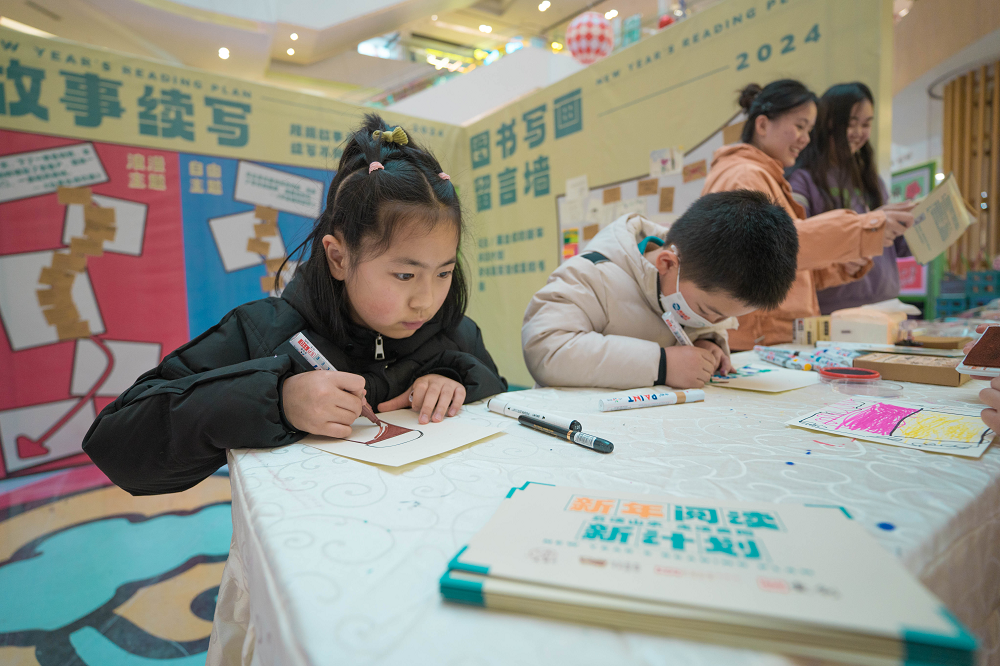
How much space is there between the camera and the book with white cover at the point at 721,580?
248 mm

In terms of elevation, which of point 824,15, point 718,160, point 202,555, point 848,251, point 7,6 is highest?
point 7,6

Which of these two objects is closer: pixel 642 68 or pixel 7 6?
pixel 642 68

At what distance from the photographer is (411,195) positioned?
2.60 feet

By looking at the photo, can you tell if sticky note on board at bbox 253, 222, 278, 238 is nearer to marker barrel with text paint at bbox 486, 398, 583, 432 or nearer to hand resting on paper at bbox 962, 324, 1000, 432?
marker barrel with text paint at bbox 486, 398, 583, 432

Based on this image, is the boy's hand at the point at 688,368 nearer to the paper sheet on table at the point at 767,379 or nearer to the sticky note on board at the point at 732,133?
the paper sheet on table at the point at 767,379

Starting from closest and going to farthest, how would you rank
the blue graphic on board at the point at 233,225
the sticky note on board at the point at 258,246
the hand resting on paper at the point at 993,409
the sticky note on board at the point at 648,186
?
the hand resting on paper at the point at 993,409 → the sticky note on board at the point at 648,186 → the blue graphic on board at the point at 233,225 → the sticky note on board at the point at 258,246

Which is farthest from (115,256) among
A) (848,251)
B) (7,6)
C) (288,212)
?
(7,6)

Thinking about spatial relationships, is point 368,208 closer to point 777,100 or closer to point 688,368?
point 688,368

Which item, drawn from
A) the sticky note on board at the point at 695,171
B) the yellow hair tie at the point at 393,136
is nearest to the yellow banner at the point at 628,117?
the sticky note on board at the point at 695,171

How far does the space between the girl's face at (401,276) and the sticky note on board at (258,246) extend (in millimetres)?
2168

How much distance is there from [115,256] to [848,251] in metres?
2.96

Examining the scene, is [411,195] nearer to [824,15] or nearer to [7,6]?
[824,15]

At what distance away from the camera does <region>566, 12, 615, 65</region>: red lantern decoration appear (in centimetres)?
378

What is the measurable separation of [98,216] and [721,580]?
291cm
